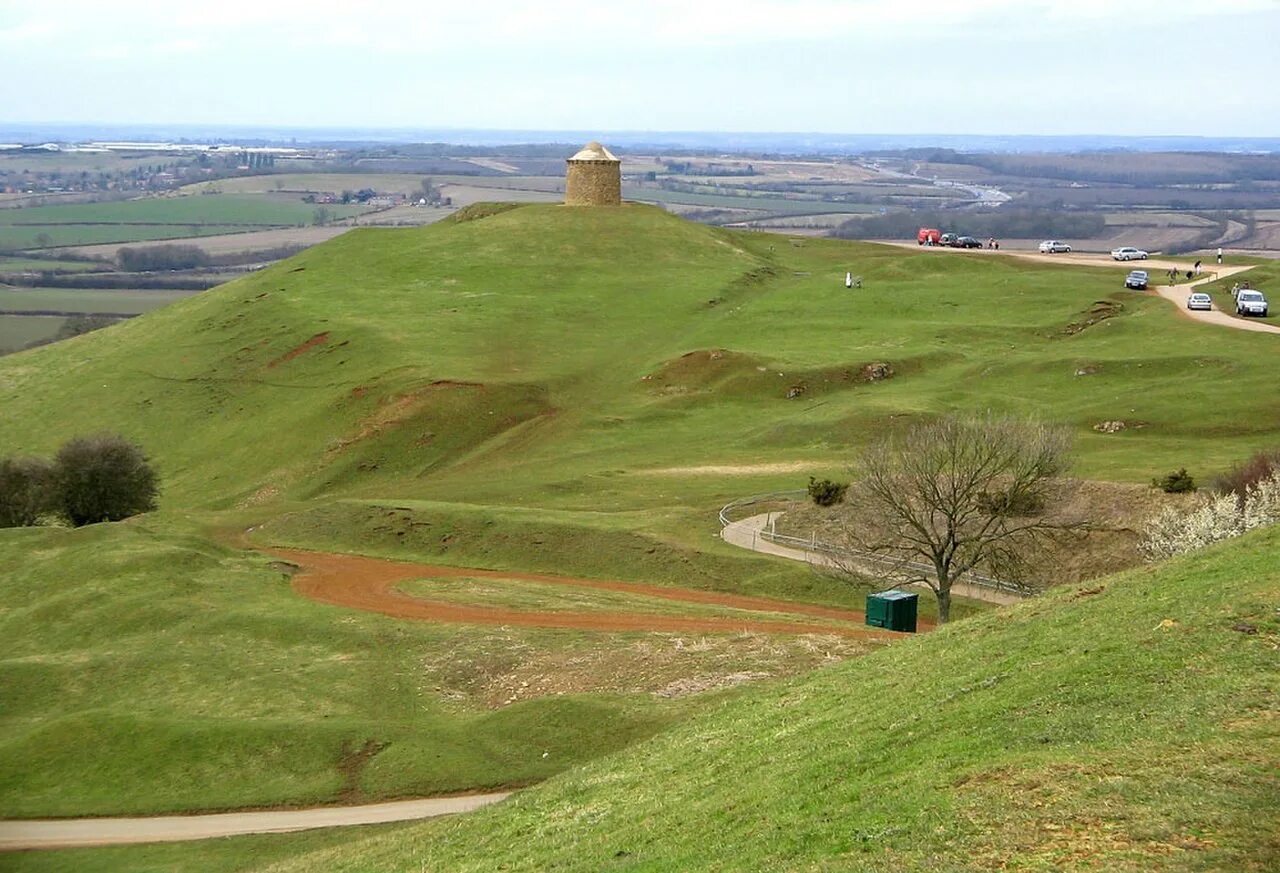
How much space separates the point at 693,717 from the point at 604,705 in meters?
3.91

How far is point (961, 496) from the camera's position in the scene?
1759 inches

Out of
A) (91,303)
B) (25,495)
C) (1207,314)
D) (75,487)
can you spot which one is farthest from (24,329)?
(1207,314)

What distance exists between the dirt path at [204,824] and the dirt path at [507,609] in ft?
41.0

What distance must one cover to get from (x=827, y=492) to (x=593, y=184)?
82.1 m

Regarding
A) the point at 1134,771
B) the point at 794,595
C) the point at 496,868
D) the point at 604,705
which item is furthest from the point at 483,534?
the point at 1134,771

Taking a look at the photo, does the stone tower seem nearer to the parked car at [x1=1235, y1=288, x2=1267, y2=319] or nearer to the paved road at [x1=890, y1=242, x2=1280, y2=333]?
the paved road at [x1=890, y1=242, x2=1280, y2=333]

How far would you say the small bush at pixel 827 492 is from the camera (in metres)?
57.2

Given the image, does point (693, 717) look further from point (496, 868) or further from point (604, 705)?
point (496, 868)

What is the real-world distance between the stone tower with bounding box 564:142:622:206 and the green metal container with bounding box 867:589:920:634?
9180 centimetres

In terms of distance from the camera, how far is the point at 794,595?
2005 inches

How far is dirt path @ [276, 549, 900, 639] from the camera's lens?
44250mm

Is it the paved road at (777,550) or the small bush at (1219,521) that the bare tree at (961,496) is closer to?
the paved road at (777,550)

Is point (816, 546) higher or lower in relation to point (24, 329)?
higher

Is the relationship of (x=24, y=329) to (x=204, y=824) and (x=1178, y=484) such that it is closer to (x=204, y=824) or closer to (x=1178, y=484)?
(x=204, y=824)
